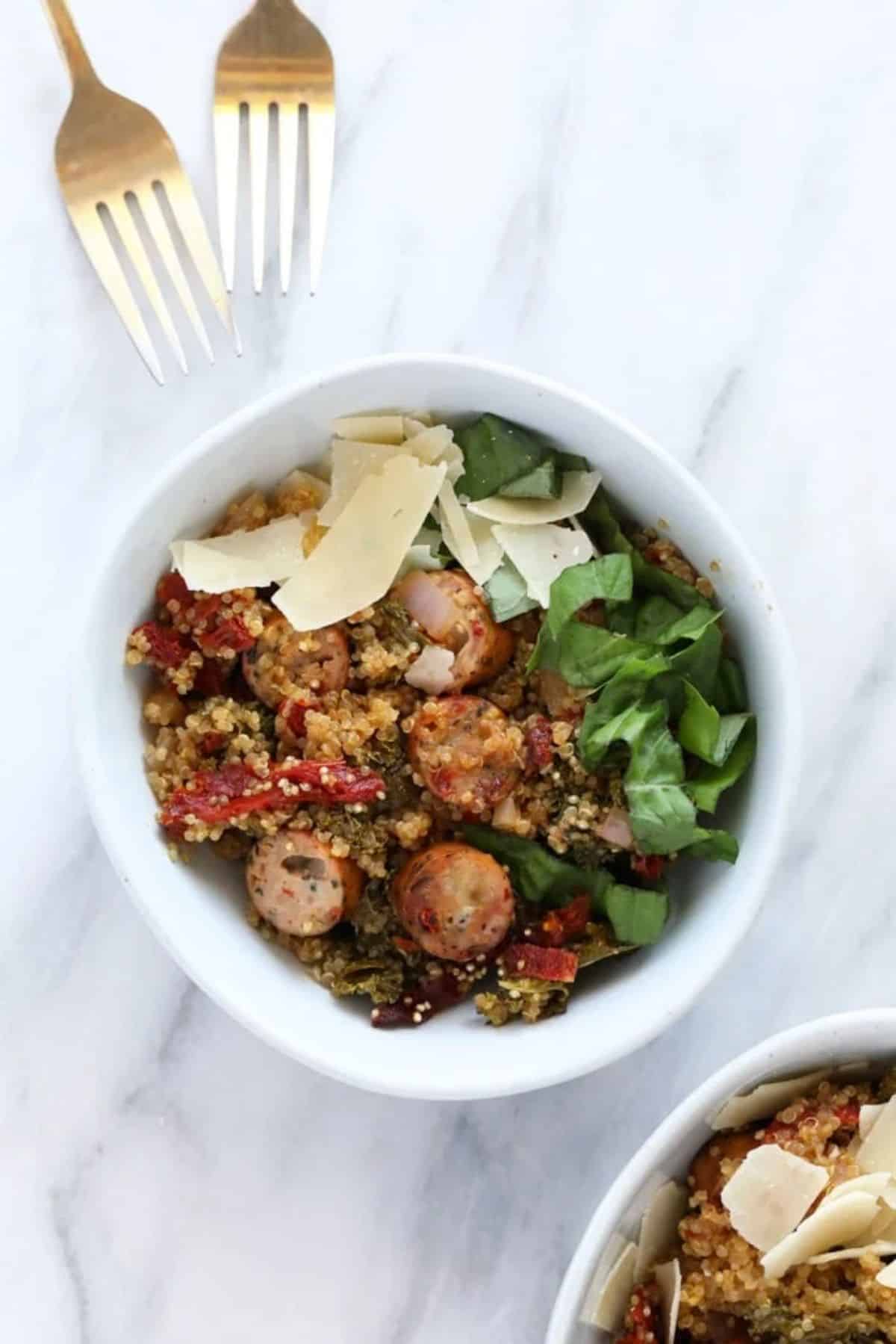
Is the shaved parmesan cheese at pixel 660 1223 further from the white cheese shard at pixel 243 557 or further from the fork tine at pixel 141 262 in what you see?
the fork tine at pixel 141 262

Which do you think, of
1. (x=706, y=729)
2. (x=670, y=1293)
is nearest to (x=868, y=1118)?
(x=670, y=1293)

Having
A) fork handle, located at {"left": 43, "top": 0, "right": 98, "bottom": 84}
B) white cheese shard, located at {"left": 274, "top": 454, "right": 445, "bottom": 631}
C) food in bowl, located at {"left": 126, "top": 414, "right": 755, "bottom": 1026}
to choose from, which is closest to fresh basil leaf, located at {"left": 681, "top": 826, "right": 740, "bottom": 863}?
food in bowl, located at {"left": 126, "top": 414, "right": 755, "bottom": 1026}

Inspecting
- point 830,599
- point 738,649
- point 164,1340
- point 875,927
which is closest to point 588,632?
point 738,649

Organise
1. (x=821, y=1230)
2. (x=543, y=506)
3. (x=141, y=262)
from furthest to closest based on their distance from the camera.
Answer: (x=141, y=262) < (x=543, y=506) < (x=821, y=1230)

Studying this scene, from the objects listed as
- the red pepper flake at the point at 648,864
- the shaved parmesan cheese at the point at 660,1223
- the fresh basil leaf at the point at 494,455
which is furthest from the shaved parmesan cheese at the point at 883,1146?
the fresh basil leaf at the point at 494,455

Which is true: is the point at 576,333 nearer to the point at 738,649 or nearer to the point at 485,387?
the point at 485,387

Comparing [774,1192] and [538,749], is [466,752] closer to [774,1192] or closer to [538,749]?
[538,749]
